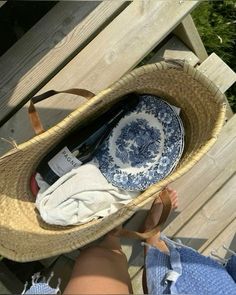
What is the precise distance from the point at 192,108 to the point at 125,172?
22 centimetres

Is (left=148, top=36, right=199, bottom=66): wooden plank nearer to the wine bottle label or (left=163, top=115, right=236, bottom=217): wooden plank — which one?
(left=163, top=115, right=236, bottom=217): wooden plank

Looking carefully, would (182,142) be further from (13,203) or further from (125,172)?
(13,203)

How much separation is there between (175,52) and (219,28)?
0.27 metres

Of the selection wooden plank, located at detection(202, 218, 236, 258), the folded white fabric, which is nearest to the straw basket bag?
the folded white fabric

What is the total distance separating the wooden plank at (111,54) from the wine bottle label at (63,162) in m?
0.08

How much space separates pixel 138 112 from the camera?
122 centimetres

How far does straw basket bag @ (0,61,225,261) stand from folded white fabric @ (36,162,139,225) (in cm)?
3

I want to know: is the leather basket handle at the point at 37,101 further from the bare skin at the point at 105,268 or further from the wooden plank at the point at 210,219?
the wooden plank at the point at 210,219

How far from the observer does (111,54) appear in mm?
1109

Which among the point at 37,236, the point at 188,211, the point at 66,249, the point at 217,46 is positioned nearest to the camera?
the point at 66,249

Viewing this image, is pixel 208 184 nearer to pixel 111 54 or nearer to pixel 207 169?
pixel 207 169

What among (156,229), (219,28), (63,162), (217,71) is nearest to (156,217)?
(156,229)

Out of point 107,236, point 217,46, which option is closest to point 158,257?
point 107,236

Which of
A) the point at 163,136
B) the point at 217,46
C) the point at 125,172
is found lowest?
the point at 125,172
